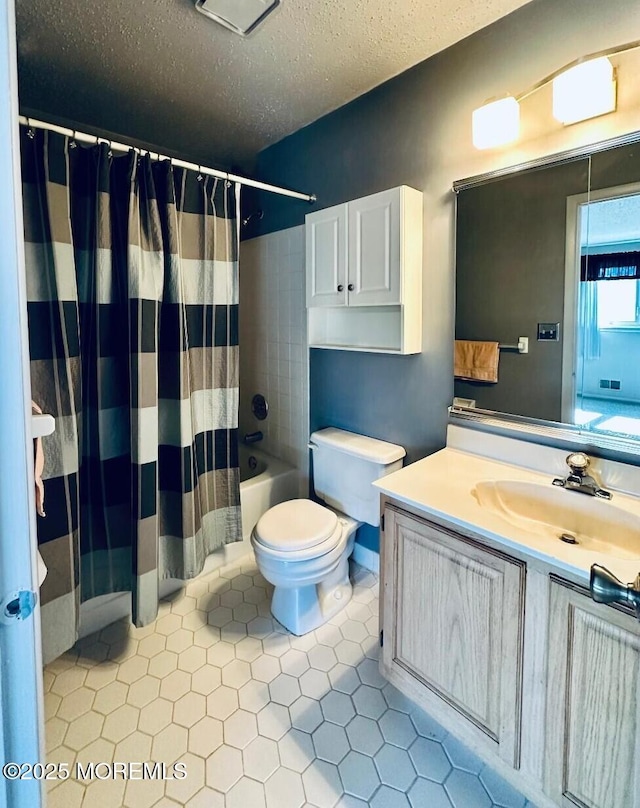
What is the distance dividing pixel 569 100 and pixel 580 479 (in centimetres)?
114

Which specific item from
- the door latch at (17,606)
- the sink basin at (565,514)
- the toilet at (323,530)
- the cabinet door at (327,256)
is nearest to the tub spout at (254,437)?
the toilet at (323,530)

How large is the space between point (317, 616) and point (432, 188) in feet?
6.01

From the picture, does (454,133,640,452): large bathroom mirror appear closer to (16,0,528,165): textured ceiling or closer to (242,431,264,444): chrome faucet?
(16,0,528,165): textured ceiling

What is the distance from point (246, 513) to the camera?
90.5 inches

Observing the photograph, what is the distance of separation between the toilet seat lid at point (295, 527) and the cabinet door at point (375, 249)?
94 centimetres

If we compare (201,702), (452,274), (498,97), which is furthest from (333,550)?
(498,97)

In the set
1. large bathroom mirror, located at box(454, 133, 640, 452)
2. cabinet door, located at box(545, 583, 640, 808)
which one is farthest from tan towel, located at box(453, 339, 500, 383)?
cabinet door, located at box(545, 583, 640, 808)

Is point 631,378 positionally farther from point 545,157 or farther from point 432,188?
point 432,188

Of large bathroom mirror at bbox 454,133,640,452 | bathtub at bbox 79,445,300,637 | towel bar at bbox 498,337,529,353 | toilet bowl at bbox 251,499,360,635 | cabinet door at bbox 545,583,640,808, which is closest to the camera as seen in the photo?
cabinet door at bbox 545,583,640,808

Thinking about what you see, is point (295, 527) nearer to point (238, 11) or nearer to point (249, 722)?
point (249, 722)

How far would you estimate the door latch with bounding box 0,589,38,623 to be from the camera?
0.50 m

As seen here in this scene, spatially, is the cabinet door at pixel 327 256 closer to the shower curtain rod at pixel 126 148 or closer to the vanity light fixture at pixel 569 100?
the shower curtain rod at pixel 126 148

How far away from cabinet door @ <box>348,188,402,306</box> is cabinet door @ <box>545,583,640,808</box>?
47.7 inches

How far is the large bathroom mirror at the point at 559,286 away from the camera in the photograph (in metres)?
1.29
